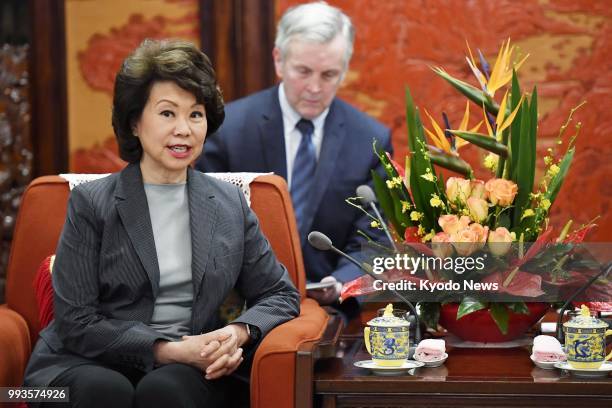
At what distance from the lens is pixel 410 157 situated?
2479mm

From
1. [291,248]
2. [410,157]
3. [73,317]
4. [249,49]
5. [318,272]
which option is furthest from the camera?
[249,49]

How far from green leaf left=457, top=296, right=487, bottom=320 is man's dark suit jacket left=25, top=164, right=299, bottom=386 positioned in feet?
1.38

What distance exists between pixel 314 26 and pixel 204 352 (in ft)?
4.58

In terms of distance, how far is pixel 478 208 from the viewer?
2.36 metres

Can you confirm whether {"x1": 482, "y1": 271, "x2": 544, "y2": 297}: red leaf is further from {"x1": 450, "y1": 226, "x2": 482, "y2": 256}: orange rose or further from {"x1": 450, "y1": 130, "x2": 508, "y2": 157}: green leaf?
{"x1": 450, "y1": 130, "x2": 508, "y2": 157}: green leaf

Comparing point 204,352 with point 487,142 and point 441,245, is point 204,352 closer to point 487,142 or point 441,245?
point 441,245

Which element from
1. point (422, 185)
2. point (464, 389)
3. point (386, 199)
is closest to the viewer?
point (464, 389)

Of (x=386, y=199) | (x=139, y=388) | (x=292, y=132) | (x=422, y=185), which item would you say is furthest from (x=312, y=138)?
(x=139, y=388)

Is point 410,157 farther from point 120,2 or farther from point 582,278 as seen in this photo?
point 120,2

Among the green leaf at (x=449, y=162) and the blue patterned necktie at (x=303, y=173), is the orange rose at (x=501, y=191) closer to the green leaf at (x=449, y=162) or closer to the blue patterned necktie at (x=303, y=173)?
the green leaf at (x=449, y=162)

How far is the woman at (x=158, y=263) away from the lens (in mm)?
2312

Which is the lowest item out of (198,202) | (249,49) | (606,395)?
(606,395)

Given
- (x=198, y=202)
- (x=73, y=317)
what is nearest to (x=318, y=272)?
(x=198, y=202)

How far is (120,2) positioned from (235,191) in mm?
1850
